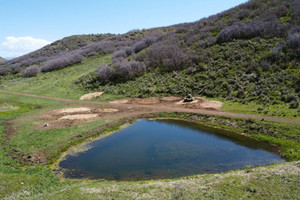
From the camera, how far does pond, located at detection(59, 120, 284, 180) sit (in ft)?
53.6

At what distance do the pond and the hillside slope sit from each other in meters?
11.3

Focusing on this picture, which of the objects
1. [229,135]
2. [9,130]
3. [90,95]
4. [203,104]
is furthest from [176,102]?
[9,130]

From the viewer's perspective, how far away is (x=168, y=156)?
18.6 m

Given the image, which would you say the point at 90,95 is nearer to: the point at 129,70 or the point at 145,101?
the point at 129,70

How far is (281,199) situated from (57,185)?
529 inches

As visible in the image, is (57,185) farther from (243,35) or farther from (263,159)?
(243,35)

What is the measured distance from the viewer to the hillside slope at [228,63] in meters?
33.0

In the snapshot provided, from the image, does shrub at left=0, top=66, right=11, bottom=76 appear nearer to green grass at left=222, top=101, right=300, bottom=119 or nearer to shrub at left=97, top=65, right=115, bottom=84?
shrub at left=97, top=65, right=115, bottom=84

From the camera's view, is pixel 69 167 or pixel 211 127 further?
pixel 211 127

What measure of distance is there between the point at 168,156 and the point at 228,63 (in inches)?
1133

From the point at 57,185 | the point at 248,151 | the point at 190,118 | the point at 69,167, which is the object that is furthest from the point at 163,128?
the point at 57,185

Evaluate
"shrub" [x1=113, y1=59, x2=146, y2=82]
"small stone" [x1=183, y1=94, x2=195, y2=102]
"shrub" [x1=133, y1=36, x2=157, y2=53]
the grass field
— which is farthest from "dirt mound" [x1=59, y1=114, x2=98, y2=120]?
"shrub" [x1=133, y1=36, x2=157, y2=53]

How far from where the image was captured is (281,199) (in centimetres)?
1077

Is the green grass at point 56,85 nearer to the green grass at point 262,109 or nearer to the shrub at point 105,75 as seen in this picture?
the shrub at point 105,75
